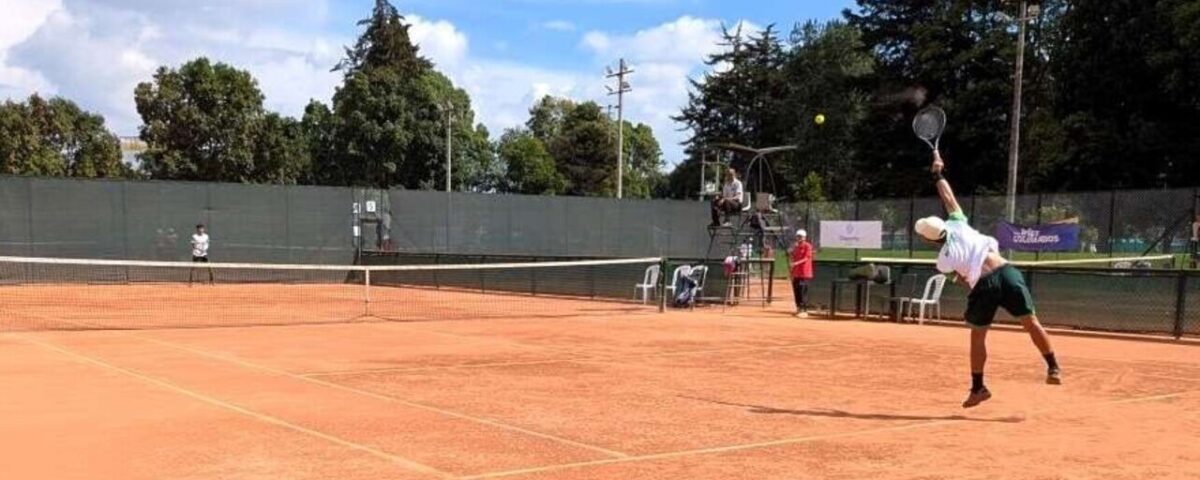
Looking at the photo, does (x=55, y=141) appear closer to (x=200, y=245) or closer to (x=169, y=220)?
(x=169, y=220)

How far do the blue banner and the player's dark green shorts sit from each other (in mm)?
Result: 19605

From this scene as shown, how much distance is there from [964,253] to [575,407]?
3298 millimetres

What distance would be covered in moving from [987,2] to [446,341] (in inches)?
1759

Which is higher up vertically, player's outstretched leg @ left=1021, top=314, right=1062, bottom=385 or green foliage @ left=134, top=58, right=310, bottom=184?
green foliage @ left=134, top=58, right=310, bottom=184

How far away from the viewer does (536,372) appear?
10.3m

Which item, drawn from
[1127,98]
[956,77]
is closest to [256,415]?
[1127,98]

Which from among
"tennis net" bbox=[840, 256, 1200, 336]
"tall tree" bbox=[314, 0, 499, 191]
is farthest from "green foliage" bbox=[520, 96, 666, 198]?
"tennis net" bbox=[840, 256, 1200, 336]

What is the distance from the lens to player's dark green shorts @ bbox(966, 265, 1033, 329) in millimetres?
7867

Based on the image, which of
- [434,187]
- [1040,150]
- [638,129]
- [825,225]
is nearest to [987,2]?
[1040,150]

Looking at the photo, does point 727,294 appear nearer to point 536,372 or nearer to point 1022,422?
point 536,372

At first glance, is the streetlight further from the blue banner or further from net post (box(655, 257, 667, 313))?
net post (box(655, 257, 667, 313))

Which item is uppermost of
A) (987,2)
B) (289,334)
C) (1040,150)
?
(987,2)

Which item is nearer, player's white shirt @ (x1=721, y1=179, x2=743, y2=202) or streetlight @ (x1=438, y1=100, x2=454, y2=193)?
player's white shirt @ (x1=721, y1=179, x2=743, y2=202)

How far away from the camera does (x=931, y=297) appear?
17594 mm
